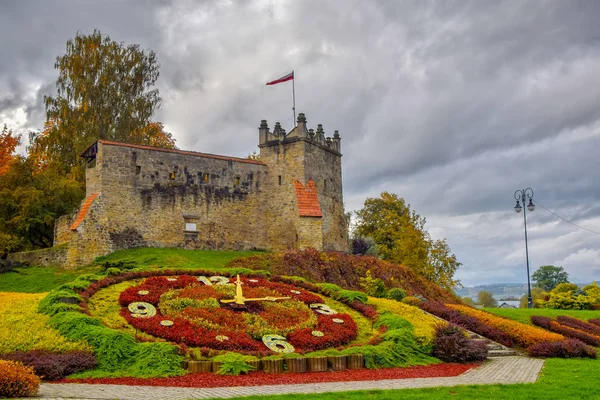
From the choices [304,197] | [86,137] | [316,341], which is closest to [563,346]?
[316,341]

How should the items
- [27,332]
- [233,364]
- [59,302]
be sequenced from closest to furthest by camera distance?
[233,364] → [27,332] → [59,302]

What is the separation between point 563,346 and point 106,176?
65.3ft

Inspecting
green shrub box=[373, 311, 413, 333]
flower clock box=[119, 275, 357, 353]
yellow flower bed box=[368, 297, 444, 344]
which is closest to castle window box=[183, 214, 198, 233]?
flower clock box=[119, 275, 357, 353]

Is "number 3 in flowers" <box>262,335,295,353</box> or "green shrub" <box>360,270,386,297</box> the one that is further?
"green shrub" <box>360,270,386,297</box>

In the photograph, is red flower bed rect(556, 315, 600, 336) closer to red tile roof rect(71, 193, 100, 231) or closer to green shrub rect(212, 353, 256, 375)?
green shrub rect(212, 353, 256, 375)

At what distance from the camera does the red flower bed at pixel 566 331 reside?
65.6 feet

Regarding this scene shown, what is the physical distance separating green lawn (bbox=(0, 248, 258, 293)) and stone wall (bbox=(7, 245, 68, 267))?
44 centimetres

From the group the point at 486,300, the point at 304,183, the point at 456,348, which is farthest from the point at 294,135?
the point at 486,300

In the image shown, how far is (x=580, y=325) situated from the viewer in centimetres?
2267

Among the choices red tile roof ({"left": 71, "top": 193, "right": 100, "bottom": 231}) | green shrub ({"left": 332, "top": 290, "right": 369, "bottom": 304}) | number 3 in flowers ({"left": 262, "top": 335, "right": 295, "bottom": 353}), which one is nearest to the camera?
number 3 in flowers ({"left": 262, "top": 335, "right": 295, "bottom": 353})

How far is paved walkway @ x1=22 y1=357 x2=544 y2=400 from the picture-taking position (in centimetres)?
983

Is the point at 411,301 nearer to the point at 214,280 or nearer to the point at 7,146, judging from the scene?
the point at 214,280

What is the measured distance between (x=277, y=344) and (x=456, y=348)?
4505 millimetres

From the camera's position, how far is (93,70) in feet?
134
